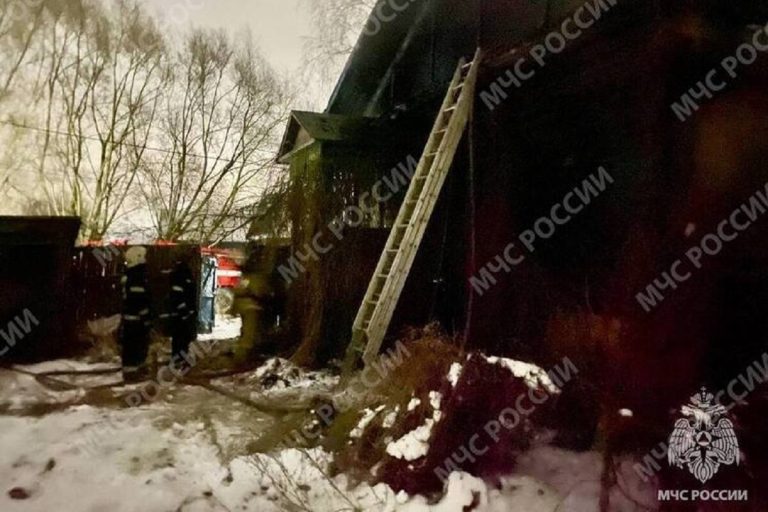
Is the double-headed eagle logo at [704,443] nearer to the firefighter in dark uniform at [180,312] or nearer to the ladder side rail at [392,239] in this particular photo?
the ladder side rail at [392,239]

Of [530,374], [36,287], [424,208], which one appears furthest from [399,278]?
[36,287]

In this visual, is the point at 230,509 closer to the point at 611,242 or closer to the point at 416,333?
the point at 416,333

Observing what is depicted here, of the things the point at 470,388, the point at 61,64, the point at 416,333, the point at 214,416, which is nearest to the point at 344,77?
the point at 416,333

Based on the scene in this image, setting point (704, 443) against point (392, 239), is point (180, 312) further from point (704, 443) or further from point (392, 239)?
point (704, 443)

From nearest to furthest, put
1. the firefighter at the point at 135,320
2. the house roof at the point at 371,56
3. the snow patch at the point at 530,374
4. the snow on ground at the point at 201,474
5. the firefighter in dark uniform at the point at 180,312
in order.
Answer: the snow on ground at the point at 201,474 < the snow patch at the point at 530,374 < the firefighter at the point at 135,320 < the firefighter in dark uniform at the point at 180,312 < the house roof at the point at 371,56

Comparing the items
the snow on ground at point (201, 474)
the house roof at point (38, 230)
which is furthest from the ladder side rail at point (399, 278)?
the house roof at point (38, 230)

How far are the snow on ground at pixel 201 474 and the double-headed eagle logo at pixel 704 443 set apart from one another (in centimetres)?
36

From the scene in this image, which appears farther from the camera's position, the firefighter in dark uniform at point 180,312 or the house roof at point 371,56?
the house roof at point 371,56

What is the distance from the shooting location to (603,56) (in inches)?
203

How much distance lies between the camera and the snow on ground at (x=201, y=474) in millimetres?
3943

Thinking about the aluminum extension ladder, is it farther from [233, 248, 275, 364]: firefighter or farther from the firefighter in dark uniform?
the firefighter in dark uniform

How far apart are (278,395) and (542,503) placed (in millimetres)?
3551

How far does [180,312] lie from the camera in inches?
306

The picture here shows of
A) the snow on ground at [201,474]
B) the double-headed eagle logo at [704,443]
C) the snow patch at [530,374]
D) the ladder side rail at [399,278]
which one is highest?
the ladder side rail at [399,278]
